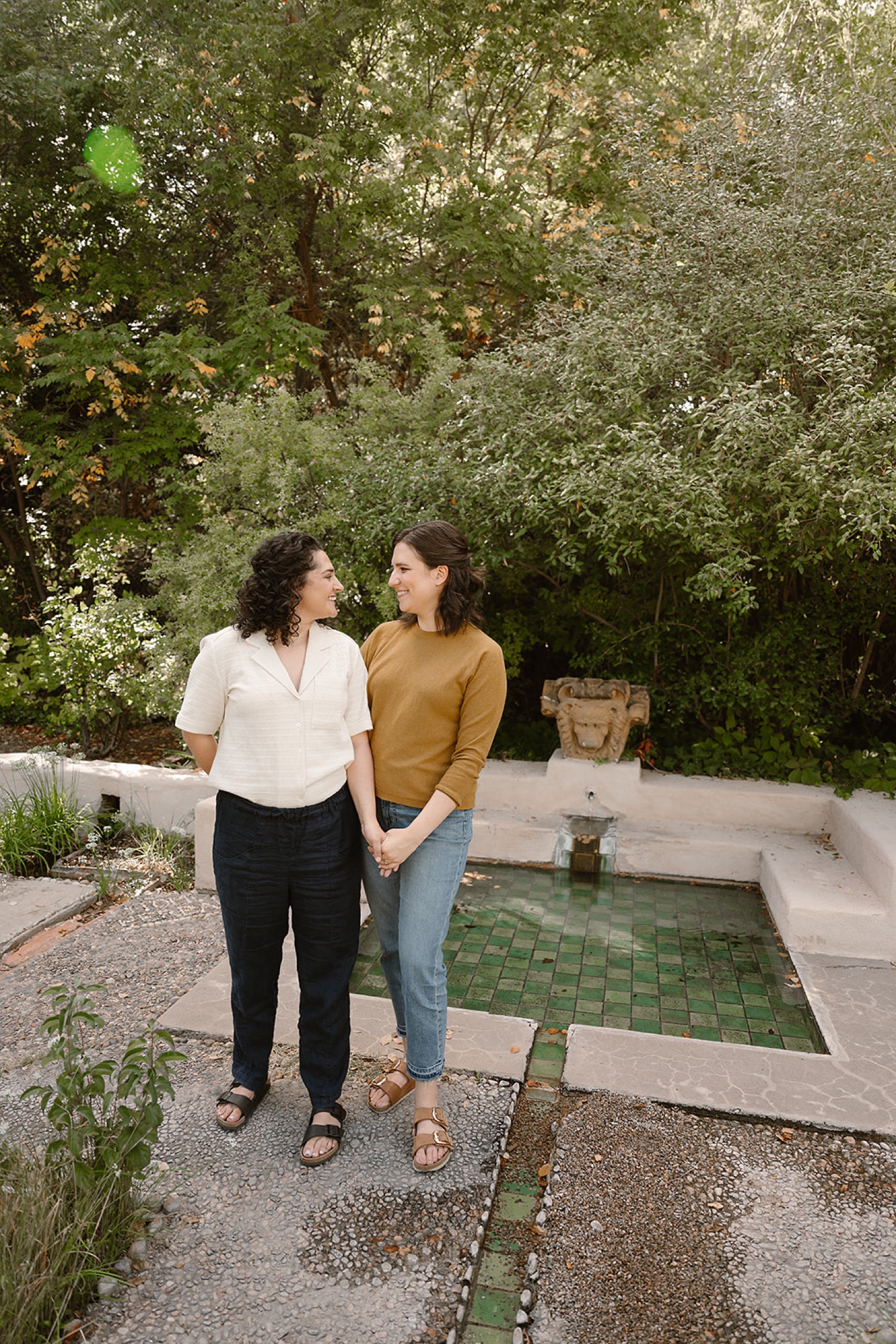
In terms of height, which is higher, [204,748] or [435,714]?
[435,714]

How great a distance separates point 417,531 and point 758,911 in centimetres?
313

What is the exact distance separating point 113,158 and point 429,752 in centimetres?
732

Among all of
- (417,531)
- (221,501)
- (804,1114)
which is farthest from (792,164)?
(804,1114)

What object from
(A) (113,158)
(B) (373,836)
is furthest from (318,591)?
(A) (113,158)

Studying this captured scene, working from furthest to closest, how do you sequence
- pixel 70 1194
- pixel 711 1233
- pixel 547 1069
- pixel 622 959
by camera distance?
pixel 622 959
pixel 547 1069
pixel 711 1233
pixel 70 1194

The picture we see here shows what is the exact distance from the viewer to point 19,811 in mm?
4926

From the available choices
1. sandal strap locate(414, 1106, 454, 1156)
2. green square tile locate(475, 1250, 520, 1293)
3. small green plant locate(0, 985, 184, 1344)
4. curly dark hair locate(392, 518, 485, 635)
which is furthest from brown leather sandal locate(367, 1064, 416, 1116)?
curly dark hair locate(392, 518, 485, 635)

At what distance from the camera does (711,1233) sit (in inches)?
88.8

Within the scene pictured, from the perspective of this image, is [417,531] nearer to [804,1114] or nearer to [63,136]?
[804,1114]

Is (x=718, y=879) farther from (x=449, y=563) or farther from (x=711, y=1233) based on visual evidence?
(x=449, y=563)

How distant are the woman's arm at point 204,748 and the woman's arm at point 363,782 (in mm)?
381

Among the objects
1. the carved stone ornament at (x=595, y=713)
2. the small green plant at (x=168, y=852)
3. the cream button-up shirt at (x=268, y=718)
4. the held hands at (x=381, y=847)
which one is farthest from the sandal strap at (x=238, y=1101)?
the carved stone ornament at (x=595, y=713)

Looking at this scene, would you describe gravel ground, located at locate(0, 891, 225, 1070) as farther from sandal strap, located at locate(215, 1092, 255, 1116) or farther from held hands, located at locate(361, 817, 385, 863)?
held hands, located at locate(361, 817, 385, 863)

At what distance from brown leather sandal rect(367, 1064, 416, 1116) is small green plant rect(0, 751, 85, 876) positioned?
2888 mm
